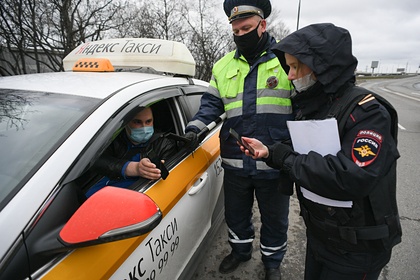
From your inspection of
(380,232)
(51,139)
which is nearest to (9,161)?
(51,139)

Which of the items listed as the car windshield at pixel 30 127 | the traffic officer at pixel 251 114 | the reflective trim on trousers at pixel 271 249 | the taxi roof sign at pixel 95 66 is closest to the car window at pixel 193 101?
the traffic officer at pixel 251 114

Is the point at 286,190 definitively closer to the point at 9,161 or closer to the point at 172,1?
the point at 9,161

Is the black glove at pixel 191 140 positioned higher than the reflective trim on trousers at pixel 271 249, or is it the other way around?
the black glove at pixel 191 140

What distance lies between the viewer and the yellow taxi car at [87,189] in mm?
813

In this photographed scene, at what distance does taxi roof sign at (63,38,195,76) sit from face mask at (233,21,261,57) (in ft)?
2.01

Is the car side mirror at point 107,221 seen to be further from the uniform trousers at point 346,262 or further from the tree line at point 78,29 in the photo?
the tree line at point 78,29

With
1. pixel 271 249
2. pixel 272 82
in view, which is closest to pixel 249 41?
pixel 272 82

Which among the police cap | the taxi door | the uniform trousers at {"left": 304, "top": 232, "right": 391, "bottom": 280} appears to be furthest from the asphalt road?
the police cap

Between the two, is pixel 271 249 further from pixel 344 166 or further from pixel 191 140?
pixel 344 166

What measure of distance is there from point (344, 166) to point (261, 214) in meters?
1.14

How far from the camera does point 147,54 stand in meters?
2.22

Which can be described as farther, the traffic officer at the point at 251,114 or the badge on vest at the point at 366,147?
the traffic officer at the point at 251,114

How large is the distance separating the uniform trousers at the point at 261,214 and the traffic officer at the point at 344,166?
2.02 feet

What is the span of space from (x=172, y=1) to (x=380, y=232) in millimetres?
11700
